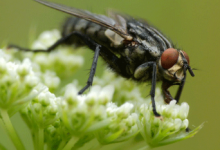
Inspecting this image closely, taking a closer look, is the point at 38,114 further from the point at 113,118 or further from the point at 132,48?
the point at 132,48

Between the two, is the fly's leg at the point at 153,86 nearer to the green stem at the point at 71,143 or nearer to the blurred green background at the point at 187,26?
the green stem at the point at 71,143

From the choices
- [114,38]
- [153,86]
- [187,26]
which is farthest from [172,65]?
[187,26]

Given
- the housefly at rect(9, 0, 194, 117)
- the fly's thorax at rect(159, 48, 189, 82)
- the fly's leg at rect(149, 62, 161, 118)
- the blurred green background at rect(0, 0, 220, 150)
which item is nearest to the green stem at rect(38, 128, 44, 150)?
the housefly at rect(9, 0, 194, 117)

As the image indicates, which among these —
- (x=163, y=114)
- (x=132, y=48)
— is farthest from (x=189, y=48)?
(x=163, y=114)

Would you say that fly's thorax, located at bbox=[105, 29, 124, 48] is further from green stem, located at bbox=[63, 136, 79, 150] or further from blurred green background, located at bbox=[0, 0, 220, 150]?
blurred green background, located at bbox=[0, 0, 220, 150]

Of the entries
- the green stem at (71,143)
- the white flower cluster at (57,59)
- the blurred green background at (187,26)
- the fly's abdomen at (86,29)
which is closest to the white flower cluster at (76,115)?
the green stem at (71,143)

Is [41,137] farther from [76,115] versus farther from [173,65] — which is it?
[173,65]
